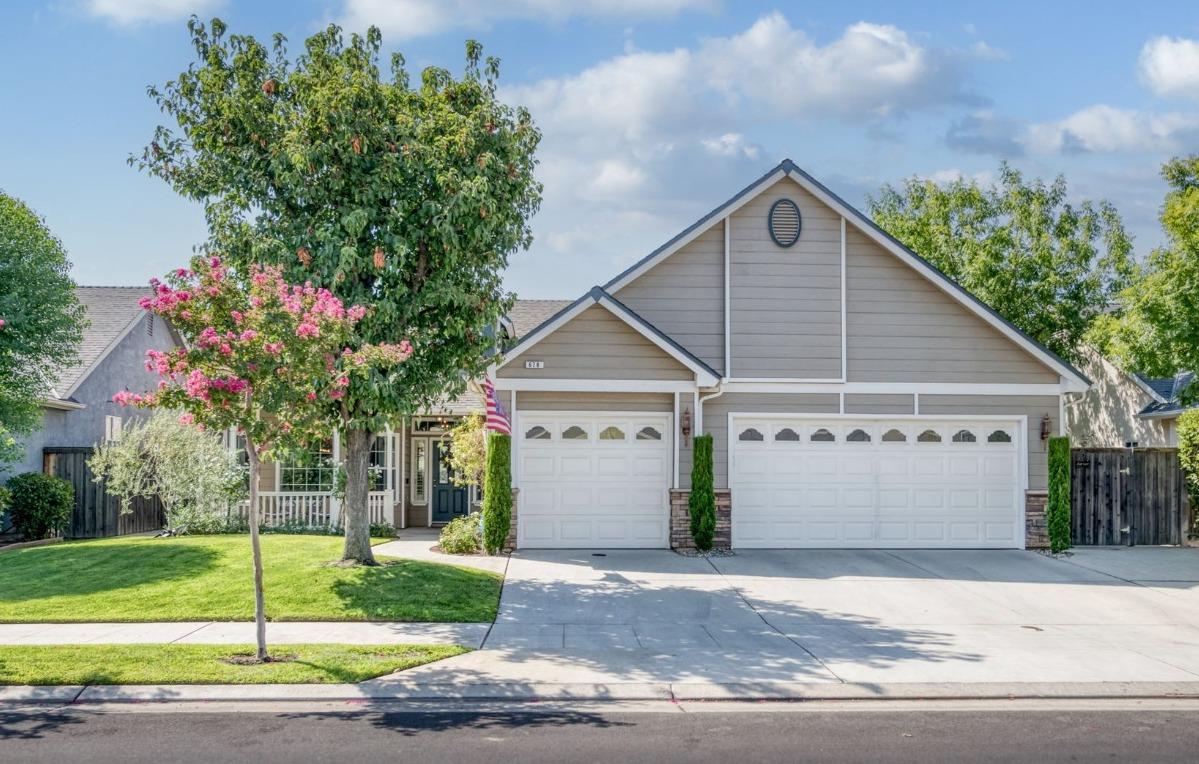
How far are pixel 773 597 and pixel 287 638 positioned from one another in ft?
20.9

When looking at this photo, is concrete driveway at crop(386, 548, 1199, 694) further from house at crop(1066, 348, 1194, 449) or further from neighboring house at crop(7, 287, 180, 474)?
neighboring house at crop(7, 287, 180, 474)

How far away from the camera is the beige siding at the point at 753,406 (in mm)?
17328

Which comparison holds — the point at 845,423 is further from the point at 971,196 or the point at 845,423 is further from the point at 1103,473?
the point at 971,196

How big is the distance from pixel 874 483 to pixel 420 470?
34.7 ft

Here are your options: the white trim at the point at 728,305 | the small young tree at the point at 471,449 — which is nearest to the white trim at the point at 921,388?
the white trim at the point at 728,305

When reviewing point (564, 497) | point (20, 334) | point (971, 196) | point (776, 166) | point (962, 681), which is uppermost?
point (971, 196)

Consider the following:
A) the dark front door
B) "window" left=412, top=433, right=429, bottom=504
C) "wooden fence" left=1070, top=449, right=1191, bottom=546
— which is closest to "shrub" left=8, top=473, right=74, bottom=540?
"window" left=412, top=433, right=429, bottom=504

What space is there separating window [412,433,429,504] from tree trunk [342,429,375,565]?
8.19 m

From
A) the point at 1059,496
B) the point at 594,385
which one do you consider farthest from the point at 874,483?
the point at 594,385

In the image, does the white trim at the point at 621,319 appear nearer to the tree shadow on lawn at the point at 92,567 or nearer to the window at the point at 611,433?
the window at the point at 611,433

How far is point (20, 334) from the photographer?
57.1 ft

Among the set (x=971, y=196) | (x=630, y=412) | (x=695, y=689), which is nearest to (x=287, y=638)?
(x=695, y=689)

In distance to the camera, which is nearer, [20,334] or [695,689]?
[695,689]

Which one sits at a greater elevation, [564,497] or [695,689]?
[564,497]
